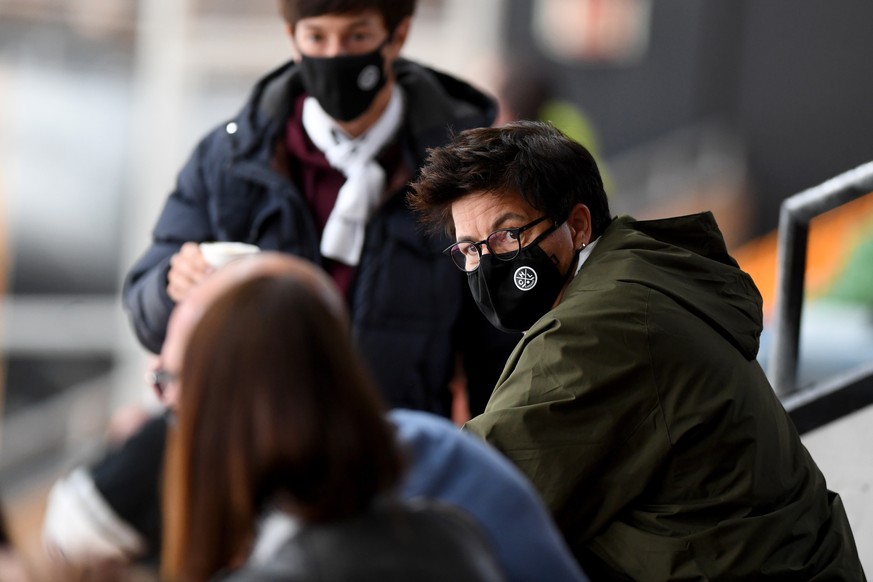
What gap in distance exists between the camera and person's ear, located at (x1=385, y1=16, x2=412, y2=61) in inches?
127

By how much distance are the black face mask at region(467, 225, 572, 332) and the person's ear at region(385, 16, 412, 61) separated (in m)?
0.79

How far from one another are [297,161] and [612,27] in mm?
8997

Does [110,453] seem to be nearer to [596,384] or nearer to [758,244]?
[596,384]

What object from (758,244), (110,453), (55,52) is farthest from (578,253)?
(55,52)

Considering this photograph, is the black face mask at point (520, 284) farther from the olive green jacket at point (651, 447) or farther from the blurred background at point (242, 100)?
the blurred background at point (242, 100)

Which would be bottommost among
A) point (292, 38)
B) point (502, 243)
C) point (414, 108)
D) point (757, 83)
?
point (757, 83)

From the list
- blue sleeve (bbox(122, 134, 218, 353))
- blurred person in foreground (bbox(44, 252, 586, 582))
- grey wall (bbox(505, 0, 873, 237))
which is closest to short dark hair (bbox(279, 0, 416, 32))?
blue sleeve (bbox(122, 134, 218, 353))

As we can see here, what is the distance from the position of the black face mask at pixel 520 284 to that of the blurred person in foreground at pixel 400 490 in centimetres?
70

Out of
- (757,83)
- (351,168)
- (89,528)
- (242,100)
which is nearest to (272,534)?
(89,528)

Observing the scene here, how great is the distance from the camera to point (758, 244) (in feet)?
37.3

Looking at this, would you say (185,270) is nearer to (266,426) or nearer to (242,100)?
(266,426)

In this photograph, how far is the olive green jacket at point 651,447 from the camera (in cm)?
224

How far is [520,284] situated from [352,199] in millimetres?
615

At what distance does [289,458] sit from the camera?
1540 mm
